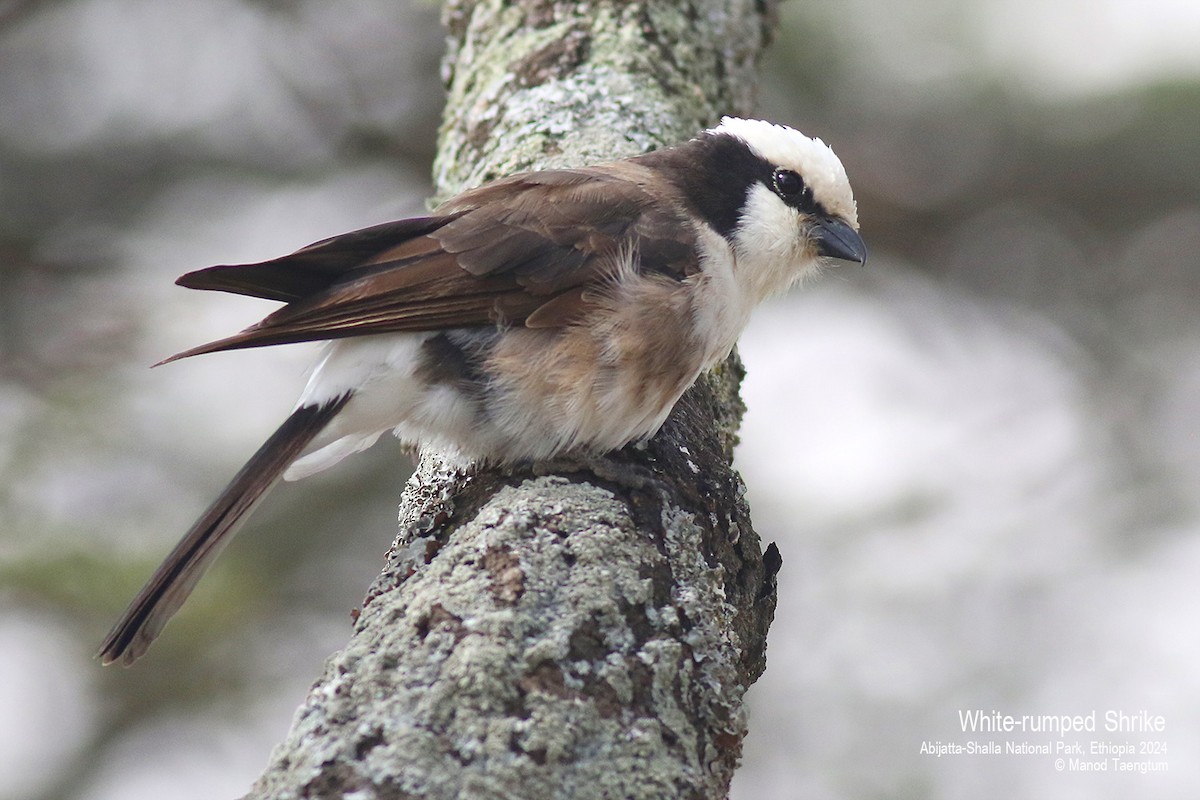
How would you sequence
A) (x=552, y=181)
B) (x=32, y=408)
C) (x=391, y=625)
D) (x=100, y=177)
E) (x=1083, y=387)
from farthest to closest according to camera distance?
(x=1083, y=387) → (x=100, y=177) → (x=32, y=408) → (x=552, y=181) → (x=391, y=625)

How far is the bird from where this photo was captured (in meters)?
2.78

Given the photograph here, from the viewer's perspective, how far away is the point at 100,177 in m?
5.52

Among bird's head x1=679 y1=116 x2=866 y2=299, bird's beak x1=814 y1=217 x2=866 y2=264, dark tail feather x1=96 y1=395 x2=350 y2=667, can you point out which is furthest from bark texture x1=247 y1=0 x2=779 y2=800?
bird's beak x1=814 y1=217 x2=866 y2=264

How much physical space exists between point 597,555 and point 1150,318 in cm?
477

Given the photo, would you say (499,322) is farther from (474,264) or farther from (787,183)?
(787,183)

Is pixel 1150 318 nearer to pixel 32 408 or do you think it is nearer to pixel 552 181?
pixel 552 181

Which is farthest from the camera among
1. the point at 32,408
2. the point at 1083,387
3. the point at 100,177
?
the point at 1083,387

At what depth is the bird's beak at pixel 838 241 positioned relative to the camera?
3.62 metres

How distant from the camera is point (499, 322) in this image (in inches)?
115

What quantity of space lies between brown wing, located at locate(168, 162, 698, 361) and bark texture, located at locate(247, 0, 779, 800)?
40 centimetres

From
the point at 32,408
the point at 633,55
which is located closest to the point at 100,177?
the point at 32,408

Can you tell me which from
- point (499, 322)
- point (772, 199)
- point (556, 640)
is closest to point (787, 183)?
point (772, 199)

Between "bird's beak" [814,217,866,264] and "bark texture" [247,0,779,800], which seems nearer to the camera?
"bark texture" [247,0,779,800]

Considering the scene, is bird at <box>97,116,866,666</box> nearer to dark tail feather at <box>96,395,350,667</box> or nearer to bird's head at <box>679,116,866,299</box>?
dark tail feather at <box>96,395,350,667</box>
